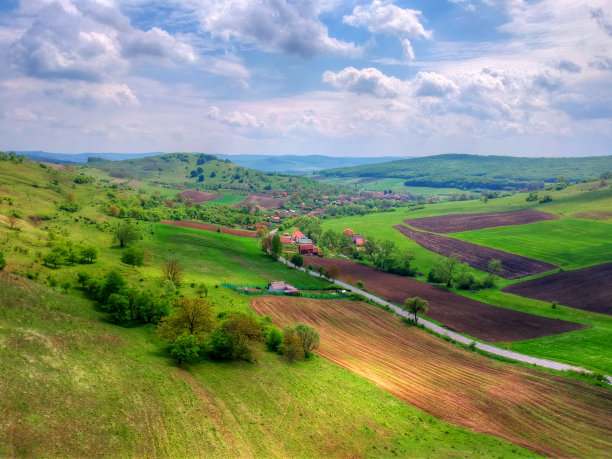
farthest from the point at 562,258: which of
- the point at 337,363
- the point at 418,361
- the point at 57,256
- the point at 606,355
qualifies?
the point at 57,256

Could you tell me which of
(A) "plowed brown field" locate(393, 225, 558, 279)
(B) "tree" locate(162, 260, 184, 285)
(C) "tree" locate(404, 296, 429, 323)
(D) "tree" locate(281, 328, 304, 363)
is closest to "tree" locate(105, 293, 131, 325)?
(B) "tree" locate(162, 260, 184, 285)

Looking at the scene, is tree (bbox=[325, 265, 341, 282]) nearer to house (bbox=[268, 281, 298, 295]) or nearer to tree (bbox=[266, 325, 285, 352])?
house (bbox=[268, 281, 298, 295])

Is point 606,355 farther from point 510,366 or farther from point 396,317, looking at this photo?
point 396,317

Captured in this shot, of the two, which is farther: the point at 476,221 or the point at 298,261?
the point at 476,221

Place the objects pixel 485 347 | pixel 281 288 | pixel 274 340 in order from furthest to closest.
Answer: pixel 281 288 → pixel 485 347 → pixel 274 340

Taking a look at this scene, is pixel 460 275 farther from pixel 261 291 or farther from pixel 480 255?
pixel 261 291

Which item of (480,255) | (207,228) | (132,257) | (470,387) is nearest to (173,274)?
(132,257)
